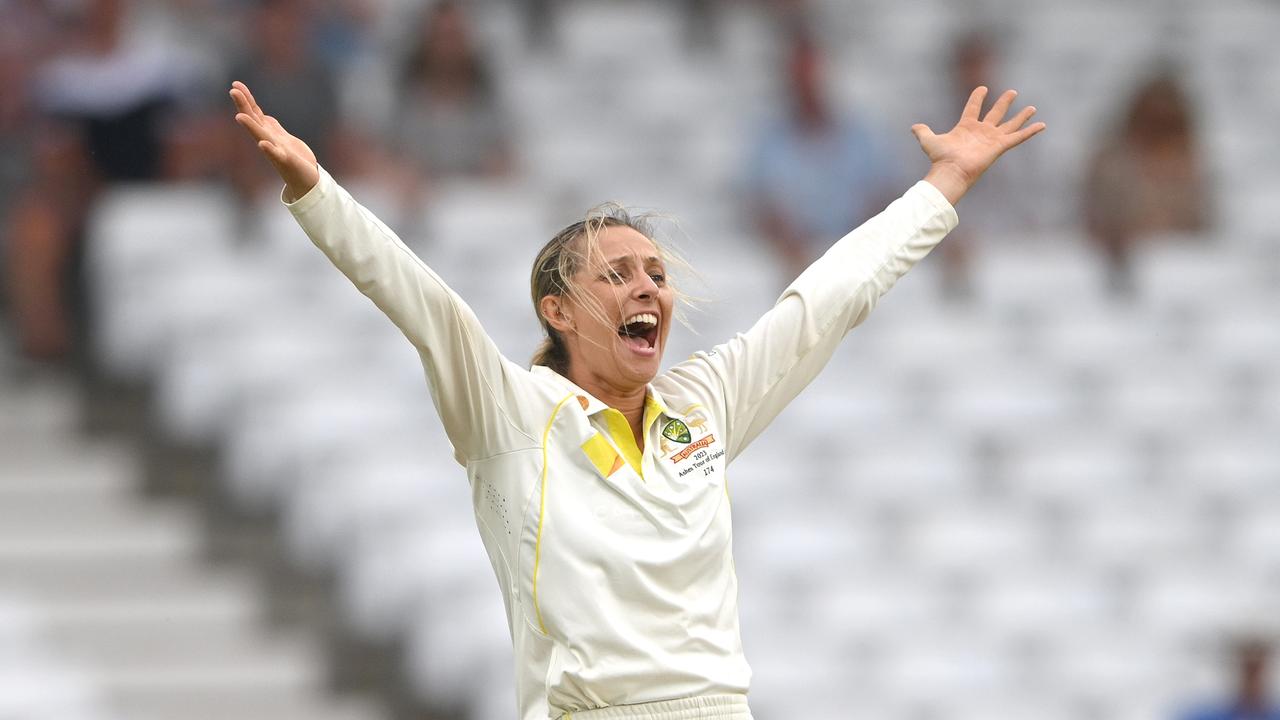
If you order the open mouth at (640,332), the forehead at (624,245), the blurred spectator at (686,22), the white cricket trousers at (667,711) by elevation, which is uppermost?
the blurred spectator at (686,22)

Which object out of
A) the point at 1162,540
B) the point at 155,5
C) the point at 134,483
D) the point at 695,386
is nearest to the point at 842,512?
the point at 1162,540

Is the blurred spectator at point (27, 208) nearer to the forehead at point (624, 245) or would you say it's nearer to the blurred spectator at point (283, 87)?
the blurred spectator at point (283, 87)

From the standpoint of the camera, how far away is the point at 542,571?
9.12 feet

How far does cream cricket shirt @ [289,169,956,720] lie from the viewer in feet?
8.95

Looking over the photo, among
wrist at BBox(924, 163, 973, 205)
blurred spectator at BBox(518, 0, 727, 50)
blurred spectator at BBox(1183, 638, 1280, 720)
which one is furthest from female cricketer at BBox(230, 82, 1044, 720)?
blurred spectator at BBox(518, 0, 727, 50)

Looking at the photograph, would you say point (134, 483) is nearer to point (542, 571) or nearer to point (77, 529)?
point (77, 529)

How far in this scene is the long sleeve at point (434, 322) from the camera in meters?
2.66

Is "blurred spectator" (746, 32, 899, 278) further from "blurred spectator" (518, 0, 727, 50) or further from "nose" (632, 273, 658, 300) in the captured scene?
"nose" (632, 273, 658, 300)

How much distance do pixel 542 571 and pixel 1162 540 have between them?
4.64 metres

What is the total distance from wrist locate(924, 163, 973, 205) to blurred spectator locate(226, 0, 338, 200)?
3.98 metres

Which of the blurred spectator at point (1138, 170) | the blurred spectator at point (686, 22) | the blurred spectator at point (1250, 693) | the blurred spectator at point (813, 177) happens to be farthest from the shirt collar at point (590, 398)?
the blurred spectator at point (686, 22)

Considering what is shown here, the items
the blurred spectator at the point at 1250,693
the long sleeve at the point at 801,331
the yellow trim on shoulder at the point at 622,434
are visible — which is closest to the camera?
the yellow trim on shoulder at the point at 622,434

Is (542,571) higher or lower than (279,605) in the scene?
lower

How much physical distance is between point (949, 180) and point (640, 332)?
1.92 feet
